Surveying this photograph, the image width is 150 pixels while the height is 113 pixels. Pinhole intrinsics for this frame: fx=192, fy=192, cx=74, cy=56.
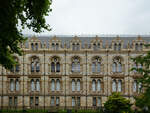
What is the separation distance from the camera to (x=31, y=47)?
3884 centimetres

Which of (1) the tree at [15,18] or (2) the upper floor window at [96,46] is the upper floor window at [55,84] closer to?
(2) the upper floor window at [96,46]

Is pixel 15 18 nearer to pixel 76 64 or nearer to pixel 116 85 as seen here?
pixel 76 64

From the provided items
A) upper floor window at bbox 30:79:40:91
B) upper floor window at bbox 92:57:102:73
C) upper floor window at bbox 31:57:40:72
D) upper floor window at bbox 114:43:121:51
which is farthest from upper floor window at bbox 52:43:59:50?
upper floor window at bbox 114:43:121:51

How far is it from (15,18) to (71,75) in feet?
76.0

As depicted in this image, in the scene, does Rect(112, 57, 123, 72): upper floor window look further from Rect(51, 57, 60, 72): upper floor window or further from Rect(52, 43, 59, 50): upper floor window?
Rect(52, 43, 59, 50): upper floor window

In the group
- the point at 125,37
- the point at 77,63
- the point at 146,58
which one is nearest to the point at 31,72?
the point at 77,63

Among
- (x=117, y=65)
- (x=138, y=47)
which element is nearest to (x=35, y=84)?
(x=117, y=65)

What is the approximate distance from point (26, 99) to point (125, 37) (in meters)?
24.7

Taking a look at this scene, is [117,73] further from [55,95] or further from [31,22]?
[31,22]

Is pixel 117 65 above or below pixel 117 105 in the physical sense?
above

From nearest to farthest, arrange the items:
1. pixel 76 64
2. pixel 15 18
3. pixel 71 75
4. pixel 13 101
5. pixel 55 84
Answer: pixel 15 18
pixel 13 101
pixel 71 75
pixel 55 84
pixel 76 64

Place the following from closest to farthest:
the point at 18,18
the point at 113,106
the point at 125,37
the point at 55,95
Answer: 1. the point at 18,18
2. the point at 113,106
3. the point at 55,95
4. the point at 125,37

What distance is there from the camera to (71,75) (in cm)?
3838

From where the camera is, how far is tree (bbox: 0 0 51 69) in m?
15.3
